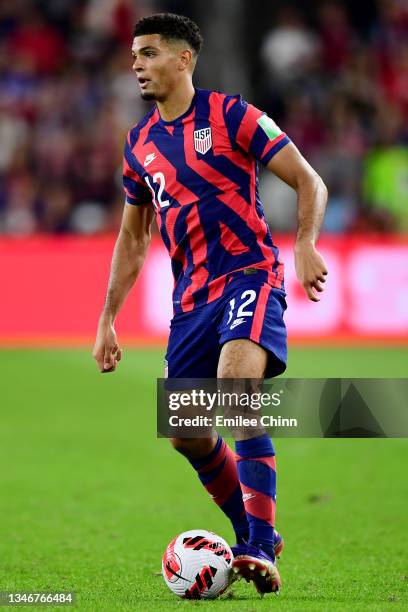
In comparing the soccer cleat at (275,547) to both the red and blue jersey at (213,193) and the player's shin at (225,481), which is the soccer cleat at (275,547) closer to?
the player's shin at (225,481)

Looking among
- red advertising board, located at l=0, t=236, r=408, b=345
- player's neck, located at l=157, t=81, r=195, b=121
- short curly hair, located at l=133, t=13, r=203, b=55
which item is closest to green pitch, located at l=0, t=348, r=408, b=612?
player's neck, located at l=157, t=81, r=195, b=121

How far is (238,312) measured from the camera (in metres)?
5.11

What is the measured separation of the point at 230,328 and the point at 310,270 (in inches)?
17.7

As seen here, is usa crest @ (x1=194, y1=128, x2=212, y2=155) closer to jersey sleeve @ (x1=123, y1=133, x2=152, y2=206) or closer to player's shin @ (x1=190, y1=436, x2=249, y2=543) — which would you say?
jersey sleeve @ (x1=123, y1=133, x2=152, y2=206)

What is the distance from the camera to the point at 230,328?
511 centimetres

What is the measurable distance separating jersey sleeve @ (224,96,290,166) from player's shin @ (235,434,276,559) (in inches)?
45.8

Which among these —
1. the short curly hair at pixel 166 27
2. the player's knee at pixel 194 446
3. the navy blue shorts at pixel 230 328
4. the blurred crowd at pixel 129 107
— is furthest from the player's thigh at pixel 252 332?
the blurred crowd at pixel 129 107

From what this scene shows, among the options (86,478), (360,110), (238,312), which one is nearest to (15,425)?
(86,478)

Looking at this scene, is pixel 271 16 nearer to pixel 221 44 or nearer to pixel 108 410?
pixel 221 44

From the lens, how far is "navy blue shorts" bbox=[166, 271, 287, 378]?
5094mm

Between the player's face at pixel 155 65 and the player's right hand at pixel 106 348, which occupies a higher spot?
the player's face at pixel 155 65

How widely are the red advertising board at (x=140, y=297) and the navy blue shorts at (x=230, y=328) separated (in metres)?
10.2

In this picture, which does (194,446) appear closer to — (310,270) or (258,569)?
(258,569)

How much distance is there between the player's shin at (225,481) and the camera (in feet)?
18.0
